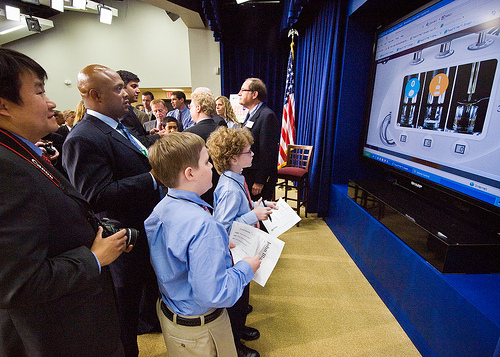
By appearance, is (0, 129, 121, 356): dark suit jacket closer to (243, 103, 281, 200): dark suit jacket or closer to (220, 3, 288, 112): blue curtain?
(243, 103, 281, 200): dark suit jacket

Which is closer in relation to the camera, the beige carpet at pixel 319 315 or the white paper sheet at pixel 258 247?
the white paper sheet at pixel 258 247

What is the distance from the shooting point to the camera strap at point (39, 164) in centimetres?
64

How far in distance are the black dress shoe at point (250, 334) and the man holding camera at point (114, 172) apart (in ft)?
2.16

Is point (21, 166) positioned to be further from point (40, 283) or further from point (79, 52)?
point (79, 52)

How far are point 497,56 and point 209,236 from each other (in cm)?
172

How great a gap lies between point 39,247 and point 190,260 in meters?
0.39

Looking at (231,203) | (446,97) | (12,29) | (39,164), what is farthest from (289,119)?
(12,29)

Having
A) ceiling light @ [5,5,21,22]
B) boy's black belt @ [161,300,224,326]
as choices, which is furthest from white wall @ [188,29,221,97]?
boy's black belt @ [161,300,224,326]

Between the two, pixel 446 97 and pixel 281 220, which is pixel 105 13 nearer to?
pixel 281 220

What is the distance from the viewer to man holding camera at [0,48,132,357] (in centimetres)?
55

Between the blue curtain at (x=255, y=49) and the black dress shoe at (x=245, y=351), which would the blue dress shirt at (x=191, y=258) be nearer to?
the black dress shoe at (x=245, y=351)

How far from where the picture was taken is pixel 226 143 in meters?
1.33

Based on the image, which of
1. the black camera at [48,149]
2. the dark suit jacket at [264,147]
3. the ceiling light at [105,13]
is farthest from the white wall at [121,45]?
the black camera at [48,149]

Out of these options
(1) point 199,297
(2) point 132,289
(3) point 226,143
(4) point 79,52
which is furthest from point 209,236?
(4) point 79,52
